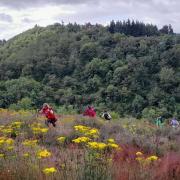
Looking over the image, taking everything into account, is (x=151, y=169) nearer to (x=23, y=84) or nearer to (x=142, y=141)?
(x=142, y=141)

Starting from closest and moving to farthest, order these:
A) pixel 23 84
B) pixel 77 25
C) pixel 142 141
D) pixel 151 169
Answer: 1. pixel 151 169
2. pixel 142 141
3. pixel 23 84
4. pixel 77 25

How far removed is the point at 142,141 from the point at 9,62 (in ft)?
234

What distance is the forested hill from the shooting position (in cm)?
6362

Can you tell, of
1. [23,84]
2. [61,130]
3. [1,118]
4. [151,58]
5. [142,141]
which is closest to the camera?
[142,141]

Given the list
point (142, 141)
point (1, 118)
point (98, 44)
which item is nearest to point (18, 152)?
point (142, 141)

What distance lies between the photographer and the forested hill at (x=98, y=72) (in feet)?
209

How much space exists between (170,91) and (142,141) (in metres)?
62.7

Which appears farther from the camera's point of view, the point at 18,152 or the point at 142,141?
the point at 142,141

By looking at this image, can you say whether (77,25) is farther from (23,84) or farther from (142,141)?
(142,141)

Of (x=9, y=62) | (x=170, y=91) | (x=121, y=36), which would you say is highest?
(x=121, y=36)

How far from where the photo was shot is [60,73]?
79625mm

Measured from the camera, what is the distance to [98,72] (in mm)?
79312

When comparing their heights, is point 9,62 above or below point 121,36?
below

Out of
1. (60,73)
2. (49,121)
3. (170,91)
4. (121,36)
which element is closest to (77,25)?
(121,36)
